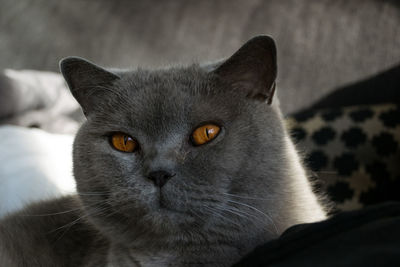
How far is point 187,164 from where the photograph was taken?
32.5 inches

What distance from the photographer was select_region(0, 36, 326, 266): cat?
2.70ft

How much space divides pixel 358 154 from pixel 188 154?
109 centimetres

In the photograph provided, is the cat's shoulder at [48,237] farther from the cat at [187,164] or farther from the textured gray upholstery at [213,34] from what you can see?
the textured gray upholstery at [213,34]

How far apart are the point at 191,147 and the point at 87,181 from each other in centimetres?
24

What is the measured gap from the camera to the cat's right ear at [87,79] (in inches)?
39.4

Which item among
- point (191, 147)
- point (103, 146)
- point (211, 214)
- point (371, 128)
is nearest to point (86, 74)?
point (103, 146)

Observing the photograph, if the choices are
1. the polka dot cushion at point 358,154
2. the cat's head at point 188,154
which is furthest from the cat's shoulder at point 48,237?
the polka dot cushion at point 358,154

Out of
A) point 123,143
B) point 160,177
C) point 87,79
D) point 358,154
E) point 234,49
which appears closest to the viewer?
point 160,177

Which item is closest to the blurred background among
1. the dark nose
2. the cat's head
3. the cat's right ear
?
the cat's right ear

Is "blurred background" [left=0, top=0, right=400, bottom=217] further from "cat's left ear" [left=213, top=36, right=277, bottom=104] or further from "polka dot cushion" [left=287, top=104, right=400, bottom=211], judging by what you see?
"cat's left ear" [left=213, top=36, right=277, bottom=104]

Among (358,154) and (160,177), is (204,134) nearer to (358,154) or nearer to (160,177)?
(160,177)

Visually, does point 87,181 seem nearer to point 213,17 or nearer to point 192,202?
point 192,202

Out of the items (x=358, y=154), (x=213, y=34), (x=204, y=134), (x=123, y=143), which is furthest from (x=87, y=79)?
(x=213, y=34)

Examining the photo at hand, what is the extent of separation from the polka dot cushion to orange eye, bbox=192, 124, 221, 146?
2.84ft
